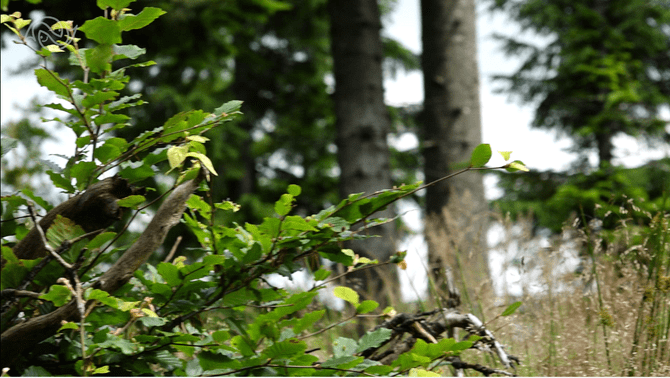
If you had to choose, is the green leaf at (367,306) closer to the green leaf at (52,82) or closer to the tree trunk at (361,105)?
the green leaf at (52,82)

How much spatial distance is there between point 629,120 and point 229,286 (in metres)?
9.63

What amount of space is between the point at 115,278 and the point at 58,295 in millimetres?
136

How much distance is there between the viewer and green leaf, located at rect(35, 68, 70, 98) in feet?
3.57

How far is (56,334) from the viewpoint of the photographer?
115 cm

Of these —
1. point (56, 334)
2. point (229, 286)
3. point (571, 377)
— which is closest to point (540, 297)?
point (571, 377)

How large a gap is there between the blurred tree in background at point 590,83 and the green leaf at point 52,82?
20.0 ft

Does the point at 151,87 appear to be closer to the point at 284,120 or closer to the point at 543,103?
the point at 284,120

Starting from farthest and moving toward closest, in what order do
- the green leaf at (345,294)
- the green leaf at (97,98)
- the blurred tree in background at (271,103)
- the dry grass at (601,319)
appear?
the blurred tree in background at (271,103)
the dry grass at (601,319)
the green leaf at (345,294)
the green leaf at (97,98)

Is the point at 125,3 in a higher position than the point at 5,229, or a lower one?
higher

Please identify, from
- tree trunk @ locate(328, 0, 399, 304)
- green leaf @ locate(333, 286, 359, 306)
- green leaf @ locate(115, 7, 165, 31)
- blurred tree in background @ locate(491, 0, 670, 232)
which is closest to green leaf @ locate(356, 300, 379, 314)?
green leaf @ locate(333, 286, 359, 306)

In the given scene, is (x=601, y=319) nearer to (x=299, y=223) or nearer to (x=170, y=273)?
(x=299, y=223)

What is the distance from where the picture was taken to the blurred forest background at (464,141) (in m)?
1.71

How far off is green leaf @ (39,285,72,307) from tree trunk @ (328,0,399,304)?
4.06 meters

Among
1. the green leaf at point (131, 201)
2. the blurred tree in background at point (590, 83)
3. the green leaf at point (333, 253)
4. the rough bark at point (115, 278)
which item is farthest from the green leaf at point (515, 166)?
the blurred tree in background at point (590, 83)
